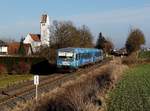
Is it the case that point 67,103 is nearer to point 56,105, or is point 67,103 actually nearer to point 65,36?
point 56,105

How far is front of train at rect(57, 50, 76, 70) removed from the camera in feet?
153

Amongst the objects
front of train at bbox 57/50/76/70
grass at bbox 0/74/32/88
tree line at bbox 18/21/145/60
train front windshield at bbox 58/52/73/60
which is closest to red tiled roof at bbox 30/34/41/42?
tree line at bbox 18/21/145/60

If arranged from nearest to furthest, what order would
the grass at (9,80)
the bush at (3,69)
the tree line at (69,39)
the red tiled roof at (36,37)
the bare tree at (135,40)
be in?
1. the grass at (9,80)
2. the bush at (3,69)
3. the tree line at (69,39)
4. the bare tree at (135,40)
5. the red tiled roof at (36,37)

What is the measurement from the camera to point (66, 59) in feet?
153

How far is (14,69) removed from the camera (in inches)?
1975

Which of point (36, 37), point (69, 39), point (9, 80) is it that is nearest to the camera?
point (9, 80)

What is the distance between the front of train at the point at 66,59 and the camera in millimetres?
46625

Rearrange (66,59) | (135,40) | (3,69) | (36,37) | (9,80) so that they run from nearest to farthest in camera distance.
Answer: (9,80) → (66,59) → (3,69) → (135,40) → (36,37)

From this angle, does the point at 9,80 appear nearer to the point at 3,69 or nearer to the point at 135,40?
the point at 3,69

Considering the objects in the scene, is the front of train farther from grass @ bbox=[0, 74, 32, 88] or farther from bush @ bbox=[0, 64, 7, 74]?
bush @ bbox=[0, 64, 7, 74]

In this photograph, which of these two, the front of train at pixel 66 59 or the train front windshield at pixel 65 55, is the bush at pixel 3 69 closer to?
the front of train at pixel 66 59

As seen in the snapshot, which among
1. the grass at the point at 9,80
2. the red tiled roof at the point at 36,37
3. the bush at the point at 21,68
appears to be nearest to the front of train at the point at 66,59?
the bush at the point at 21,68

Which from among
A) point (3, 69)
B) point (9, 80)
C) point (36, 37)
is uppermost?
point (36, 37)

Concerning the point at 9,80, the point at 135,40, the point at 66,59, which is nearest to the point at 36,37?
the point at 135,40
